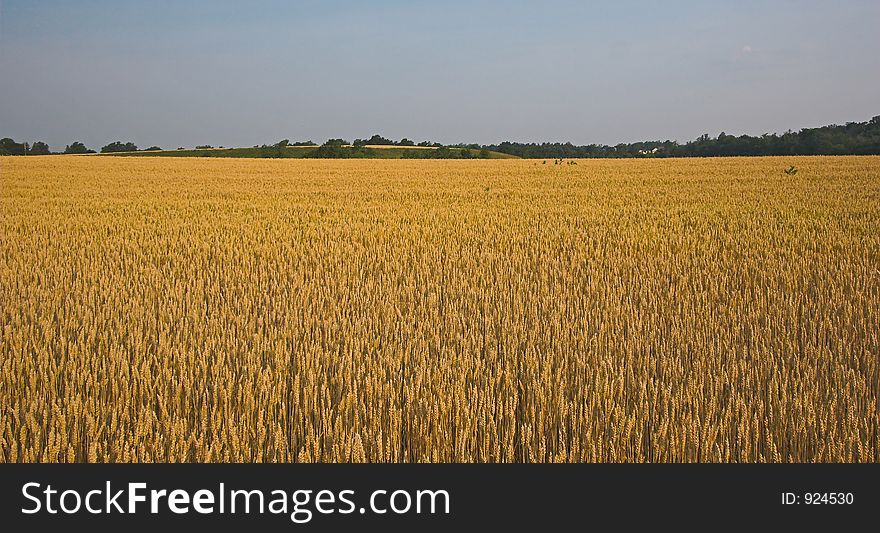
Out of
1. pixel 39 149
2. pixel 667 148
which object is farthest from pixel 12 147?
pixel 667 148

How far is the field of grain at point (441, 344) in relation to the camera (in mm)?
3299

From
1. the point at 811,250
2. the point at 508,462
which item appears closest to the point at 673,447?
the point at 508,462

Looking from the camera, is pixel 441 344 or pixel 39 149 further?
pixel 39 149

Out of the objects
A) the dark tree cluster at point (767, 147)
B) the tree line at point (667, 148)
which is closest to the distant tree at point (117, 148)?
the tree line at point (667, 148)

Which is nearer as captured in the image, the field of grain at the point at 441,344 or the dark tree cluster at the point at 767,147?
the field of grain at the point at 441,344

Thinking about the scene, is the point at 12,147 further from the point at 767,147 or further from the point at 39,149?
the point at 767,147

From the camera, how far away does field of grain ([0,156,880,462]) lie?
330 centimetres

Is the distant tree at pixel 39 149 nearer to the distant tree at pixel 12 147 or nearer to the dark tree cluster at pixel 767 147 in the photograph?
the distant tree at pixel 12 147

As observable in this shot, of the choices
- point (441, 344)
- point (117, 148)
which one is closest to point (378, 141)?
point (117, 148)

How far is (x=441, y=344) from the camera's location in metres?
4.82

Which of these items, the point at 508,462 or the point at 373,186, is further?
the point at 373,186
